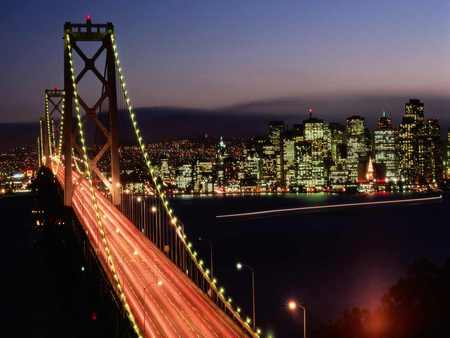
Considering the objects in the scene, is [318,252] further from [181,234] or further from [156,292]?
[156,292]

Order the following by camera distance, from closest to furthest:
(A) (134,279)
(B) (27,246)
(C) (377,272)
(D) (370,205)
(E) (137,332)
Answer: (E) (137,332) → (A) (134,279) → (C) (377,272) → (B) (27,246) → (D) (370,205)

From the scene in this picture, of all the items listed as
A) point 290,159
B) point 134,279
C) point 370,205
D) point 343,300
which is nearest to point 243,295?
point 343,300

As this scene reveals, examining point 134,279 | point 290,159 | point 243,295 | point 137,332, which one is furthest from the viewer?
point 290,159

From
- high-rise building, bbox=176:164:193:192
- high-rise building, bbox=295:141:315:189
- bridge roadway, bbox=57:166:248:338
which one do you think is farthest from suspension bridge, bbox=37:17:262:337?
high-rise building, bbox=295:141:315:189

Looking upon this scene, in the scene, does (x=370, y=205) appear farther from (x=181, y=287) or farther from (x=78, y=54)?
(x=181, y=287)

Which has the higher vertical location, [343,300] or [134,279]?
[134,279]

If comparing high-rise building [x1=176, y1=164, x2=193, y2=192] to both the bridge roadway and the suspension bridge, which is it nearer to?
the suspension bridge

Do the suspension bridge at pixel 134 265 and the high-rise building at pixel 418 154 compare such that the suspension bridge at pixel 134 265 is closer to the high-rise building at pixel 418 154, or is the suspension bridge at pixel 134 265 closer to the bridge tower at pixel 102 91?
the bridge tower at pixel 102 91

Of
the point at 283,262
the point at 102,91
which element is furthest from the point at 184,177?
the point at 102,91
